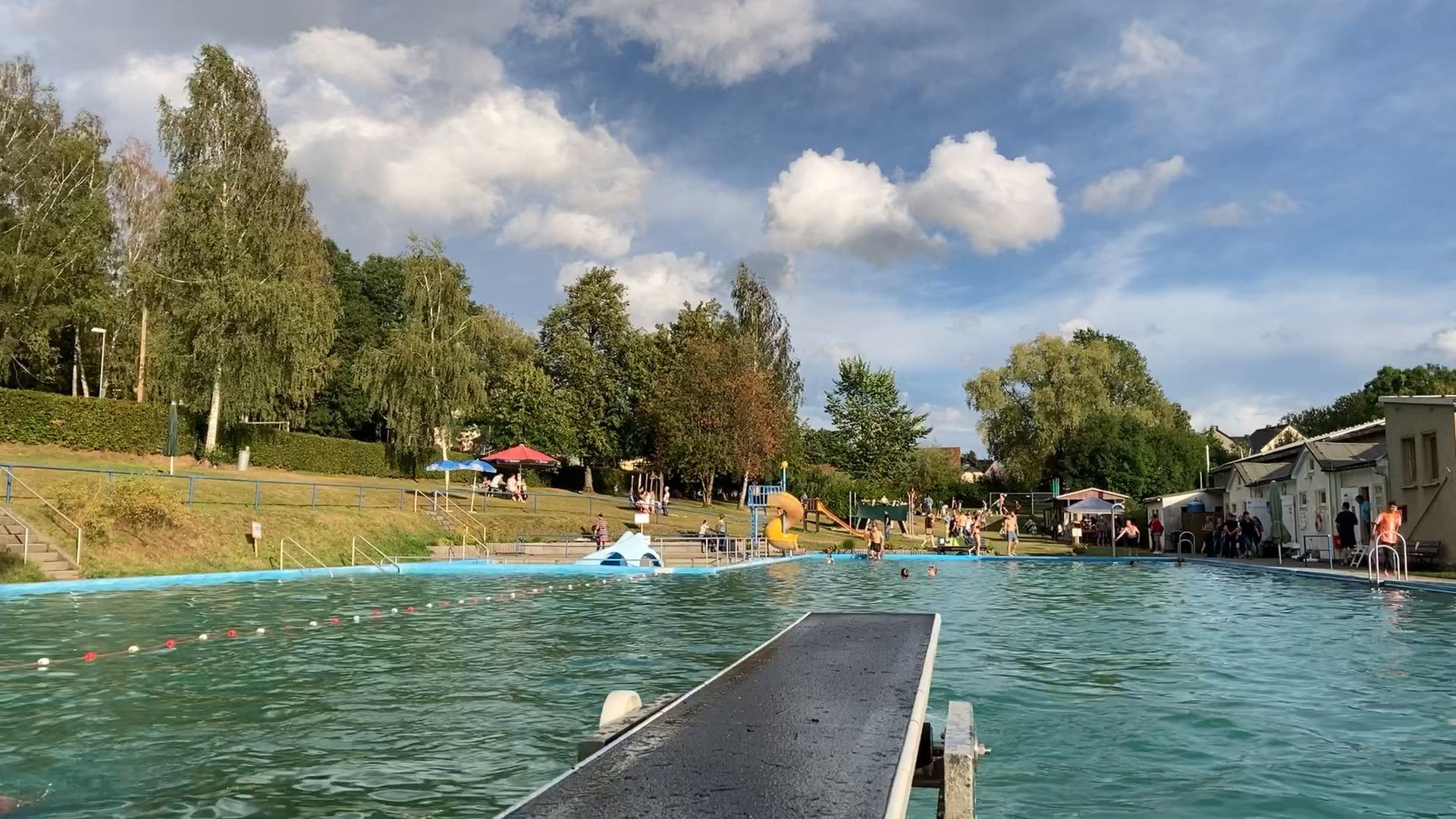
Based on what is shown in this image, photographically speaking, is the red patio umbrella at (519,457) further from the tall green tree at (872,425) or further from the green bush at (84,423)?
the tall green tree at (872,425)

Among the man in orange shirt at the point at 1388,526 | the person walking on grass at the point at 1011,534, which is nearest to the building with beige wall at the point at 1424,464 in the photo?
the man in orange shirt at the point at 1388,526

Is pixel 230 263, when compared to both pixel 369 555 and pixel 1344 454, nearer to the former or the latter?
pixel 369 555

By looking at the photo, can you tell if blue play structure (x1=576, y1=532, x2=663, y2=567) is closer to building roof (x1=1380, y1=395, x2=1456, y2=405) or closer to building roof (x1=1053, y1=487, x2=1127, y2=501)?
building roof (x1=1380, y1=395, x2=1456, y2=405)

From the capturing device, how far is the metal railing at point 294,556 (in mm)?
24984

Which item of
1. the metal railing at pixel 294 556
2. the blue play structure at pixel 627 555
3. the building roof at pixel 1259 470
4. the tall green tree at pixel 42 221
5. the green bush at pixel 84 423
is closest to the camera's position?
the metal railing at pixel 294 556

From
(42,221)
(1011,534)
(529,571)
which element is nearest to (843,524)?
(1011,534)

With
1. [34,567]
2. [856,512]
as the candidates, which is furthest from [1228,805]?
[856,512]

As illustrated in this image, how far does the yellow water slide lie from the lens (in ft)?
123

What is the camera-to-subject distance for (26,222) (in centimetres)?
3741

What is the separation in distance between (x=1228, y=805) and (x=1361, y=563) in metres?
22.9

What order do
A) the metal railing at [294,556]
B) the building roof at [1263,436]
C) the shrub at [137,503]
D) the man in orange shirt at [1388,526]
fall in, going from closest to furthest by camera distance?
1. the man in orange shirt at [1388,526]
2. the shrub at [137,503]
3. the metal railing at [294,556]
4. the building roof at [1263,436]

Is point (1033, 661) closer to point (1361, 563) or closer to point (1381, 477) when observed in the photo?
point (1361, 563)

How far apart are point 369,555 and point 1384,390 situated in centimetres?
7352

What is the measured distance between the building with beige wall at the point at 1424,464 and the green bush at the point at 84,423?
39078 millimetres
